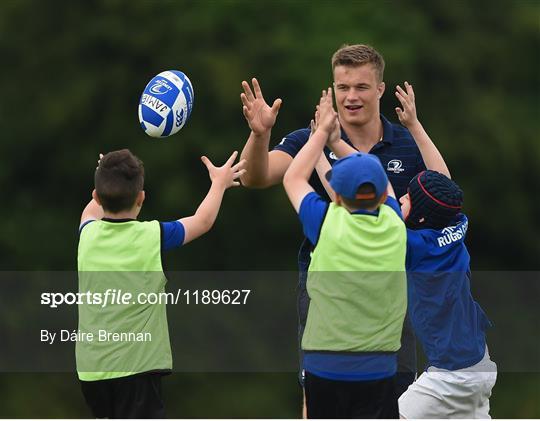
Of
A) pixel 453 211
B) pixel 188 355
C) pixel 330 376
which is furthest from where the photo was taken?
pixel 188 355

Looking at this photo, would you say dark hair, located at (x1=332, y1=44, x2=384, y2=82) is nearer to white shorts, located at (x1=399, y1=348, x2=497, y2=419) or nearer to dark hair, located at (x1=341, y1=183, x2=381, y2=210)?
dark hair, located at (x1=341, y1=183, x2=381, y2=210)

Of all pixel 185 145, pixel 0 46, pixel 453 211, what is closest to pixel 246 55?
pixel 185 145

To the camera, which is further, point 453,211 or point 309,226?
point 453,211

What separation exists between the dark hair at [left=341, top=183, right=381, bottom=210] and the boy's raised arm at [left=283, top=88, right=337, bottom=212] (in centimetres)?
23

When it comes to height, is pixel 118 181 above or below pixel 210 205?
above

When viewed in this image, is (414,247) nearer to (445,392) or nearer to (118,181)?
(445,392)

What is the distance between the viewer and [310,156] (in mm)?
6777

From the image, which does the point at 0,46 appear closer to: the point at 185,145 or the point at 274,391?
the point at 185,145

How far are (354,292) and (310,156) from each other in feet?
2.18

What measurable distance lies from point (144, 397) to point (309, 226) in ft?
3.58

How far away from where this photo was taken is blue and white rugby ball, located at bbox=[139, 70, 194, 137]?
26.0 ft

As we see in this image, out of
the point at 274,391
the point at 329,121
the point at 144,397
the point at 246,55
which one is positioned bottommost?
the point at 274,391

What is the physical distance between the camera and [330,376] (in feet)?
21.7
